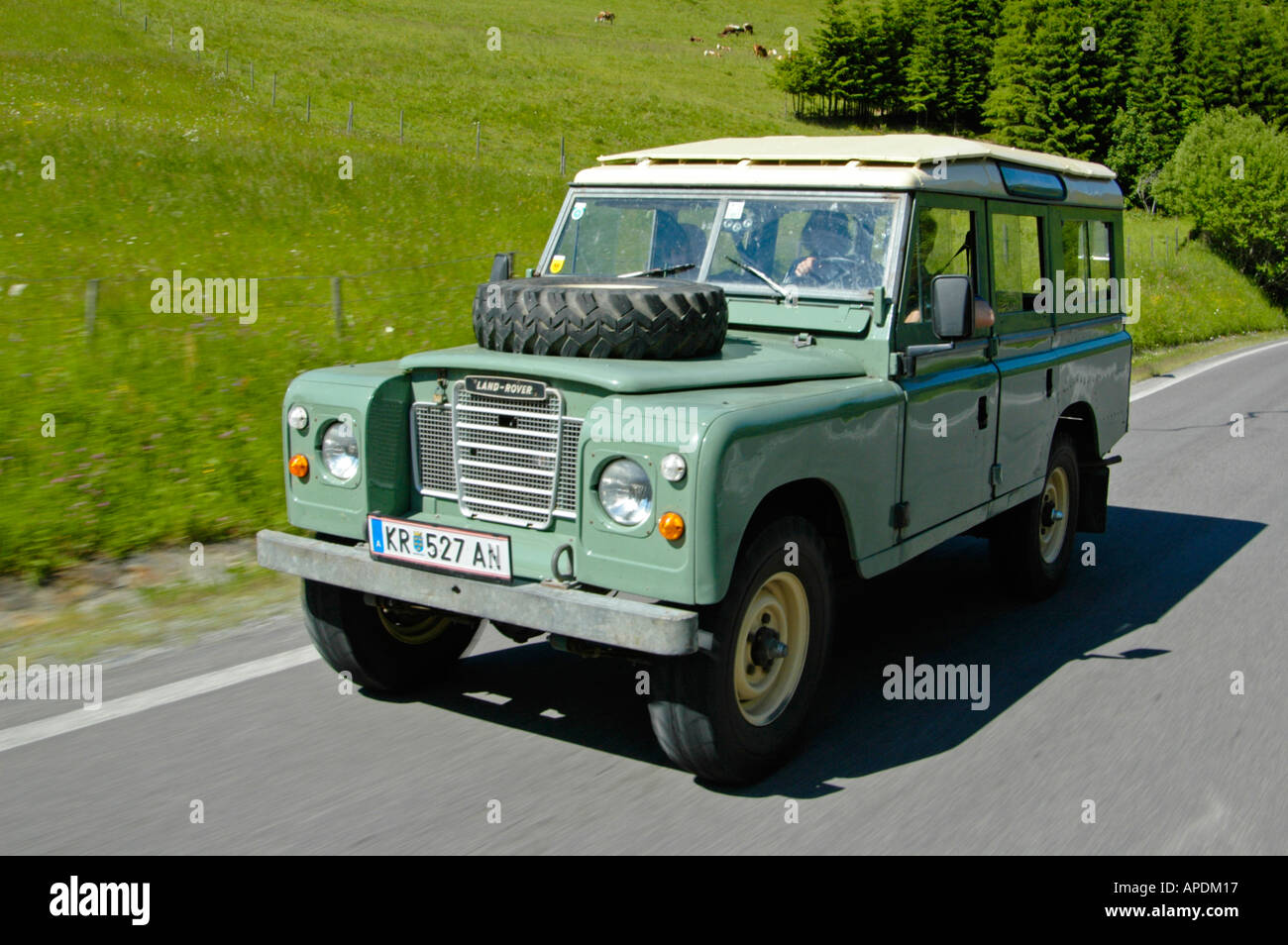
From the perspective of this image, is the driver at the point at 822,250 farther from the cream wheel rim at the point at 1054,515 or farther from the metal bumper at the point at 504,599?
the cream wheel rim at the point at 1054,515

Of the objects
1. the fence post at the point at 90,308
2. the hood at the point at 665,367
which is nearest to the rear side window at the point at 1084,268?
the hood at the point at 665,367

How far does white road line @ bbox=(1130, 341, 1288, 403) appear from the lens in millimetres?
16750

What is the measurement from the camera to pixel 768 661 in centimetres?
450

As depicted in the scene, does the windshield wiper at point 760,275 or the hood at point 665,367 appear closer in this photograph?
the hood at point 665,367

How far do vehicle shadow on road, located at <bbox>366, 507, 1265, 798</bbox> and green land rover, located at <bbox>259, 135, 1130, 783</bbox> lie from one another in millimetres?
245

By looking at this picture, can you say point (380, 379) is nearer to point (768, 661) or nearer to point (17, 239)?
point (768, 661)

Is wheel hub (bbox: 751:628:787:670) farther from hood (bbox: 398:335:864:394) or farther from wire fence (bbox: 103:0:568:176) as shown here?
wire fence (bbox: 103:0:568:176)

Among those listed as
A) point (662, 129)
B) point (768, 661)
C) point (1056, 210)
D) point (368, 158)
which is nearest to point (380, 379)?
point (768, 661)

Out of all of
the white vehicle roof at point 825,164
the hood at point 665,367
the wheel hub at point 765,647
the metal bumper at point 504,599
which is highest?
the white vehicle roof at point 825,164

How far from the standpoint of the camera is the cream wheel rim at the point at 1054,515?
23.6 ft

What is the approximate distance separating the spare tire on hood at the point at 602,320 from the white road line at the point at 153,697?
1.81 m

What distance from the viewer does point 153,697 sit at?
504 cm

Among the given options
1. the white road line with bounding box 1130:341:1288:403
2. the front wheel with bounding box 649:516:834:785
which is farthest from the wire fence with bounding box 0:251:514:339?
the white road line with bounding box 1130:341:1288:403

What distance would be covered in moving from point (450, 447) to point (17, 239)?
1584cm
